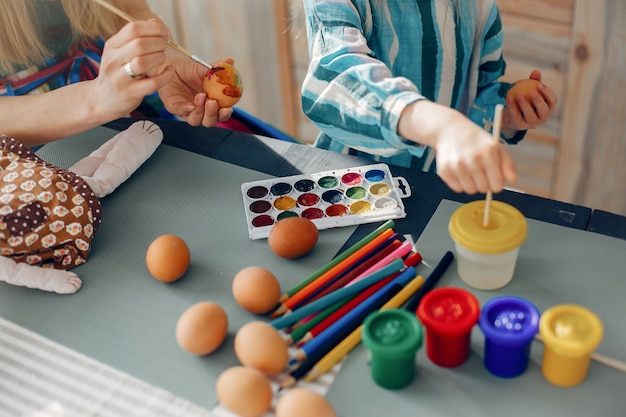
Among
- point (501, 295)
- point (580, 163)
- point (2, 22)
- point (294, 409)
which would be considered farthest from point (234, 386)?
point (580, 163)

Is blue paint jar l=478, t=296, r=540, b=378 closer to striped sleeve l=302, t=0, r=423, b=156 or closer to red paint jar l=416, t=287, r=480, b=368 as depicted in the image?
red paint jar l=416, t=287, r=480, b=368

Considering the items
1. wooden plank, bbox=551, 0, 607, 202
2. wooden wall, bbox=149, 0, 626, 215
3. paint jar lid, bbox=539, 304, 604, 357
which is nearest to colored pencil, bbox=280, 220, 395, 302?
paint jar lid, bbox=539, 304, 604, 357

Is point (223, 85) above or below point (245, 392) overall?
above

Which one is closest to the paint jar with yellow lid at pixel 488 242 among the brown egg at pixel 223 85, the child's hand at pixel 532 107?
the child's hand at pixel 532 107

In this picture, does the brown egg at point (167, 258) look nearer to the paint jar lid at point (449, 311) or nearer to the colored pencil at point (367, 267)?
the colored pencil at point (367, 267)

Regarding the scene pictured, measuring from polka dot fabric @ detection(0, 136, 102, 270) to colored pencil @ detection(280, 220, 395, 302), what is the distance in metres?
0.28

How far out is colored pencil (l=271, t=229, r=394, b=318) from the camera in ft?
2.87

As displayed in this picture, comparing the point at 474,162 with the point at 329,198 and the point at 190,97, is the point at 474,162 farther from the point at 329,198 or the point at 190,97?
the point at 190,97

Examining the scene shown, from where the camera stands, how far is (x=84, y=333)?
88 cm

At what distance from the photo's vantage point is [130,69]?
3.37ft

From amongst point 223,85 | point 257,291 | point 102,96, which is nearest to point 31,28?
point 102,96

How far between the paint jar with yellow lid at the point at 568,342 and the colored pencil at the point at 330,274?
9.2 inches

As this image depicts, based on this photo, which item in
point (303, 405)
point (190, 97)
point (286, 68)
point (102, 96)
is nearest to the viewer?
point (303, 405)

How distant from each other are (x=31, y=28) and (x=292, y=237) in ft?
2.12
